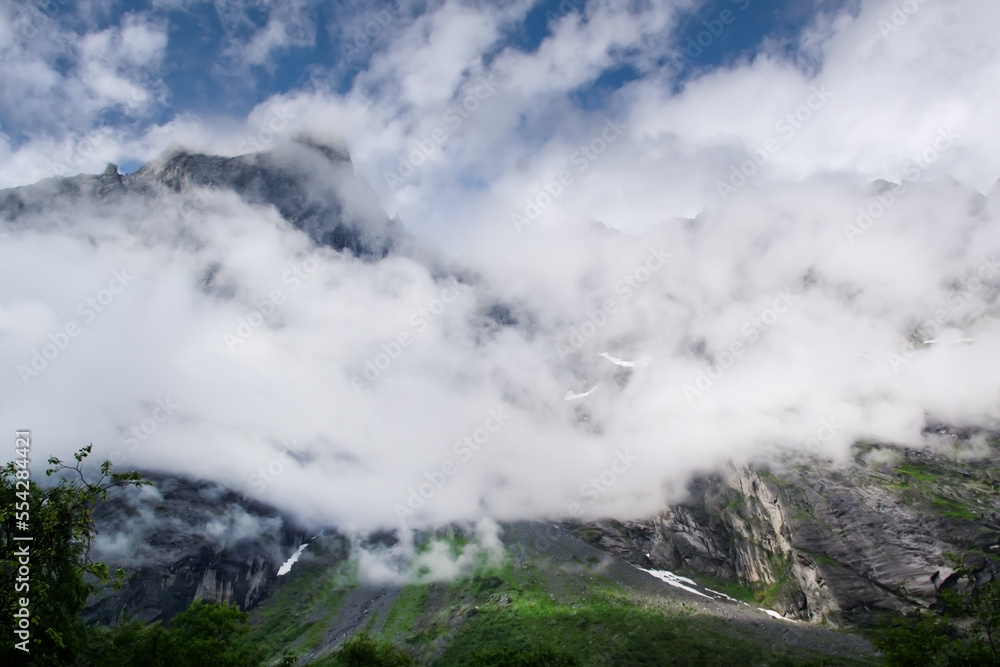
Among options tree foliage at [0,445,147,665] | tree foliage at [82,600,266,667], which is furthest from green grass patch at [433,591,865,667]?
tree foliage at [0,445,147,665]

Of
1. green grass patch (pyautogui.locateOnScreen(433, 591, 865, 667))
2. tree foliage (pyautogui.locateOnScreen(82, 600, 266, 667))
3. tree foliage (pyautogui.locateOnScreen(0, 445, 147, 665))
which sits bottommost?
green grass patch (pyautogui.locateOnScreen(433, 591, 865, 667))

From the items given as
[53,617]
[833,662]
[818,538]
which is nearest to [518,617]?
[833,662]

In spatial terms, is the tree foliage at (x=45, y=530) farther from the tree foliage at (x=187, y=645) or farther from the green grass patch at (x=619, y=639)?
the green grass patch at (x=619, y=639)

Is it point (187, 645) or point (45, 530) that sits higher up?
point (45, 530)

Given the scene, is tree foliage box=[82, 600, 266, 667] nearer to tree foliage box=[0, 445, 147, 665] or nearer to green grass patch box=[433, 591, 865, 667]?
tree foliage box=[0, 445, 147, 665]

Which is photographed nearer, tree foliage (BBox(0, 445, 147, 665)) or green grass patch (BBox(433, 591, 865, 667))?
tree foliage (BBox(0, 445, 147, 665))

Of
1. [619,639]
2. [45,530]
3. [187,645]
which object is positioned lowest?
[619,639]

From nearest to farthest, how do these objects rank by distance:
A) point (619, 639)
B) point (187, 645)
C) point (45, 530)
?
point (45, 530) < point (187, 645) < point (619, 639)

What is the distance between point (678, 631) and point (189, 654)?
150087 mm

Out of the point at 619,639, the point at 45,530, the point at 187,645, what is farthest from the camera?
the point at 619,639

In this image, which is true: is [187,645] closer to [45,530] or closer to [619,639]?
[45,530]

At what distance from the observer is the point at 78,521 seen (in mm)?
25703

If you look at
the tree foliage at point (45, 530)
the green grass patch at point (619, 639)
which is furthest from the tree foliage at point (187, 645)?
the green grass patch at point (619, 639)

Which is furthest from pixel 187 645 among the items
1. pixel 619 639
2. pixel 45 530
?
pixel 619 639
